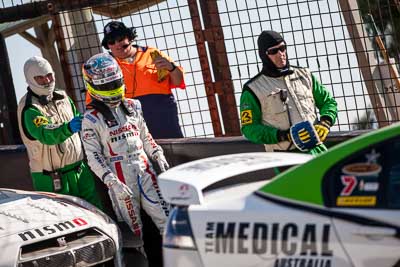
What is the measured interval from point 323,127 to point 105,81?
5.57 ft

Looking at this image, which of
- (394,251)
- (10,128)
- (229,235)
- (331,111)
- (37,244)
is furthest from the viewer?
(10,128)

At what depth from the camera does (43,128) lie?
928 cm

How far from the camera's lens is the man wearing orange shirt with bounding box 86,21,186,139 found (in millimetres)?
10000

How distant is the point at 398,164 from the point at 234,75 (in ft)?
15.6

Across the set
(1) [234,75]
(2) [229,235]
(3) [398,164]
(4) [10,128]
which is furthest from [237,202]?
(4) [10,128]

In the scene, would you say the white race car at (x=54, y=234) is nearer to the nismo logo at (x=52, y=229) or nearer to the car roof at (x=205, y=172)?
the nismo logo at (x=52, y=229)

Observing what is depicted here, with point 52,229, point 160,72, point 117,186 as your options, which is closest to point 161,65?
point 160,72

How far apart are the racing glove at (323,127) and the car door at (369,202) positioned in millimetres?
2649

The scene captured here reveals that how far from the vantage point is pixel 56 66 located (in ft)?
37.8

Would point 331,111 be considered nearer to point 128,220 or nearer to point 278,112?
point 278,112

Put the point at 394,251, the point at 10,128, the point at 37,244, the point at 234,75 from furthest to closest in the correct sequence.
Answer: the point at 10,128, the point at 234,75, the point at 37,244, the point at 394,251

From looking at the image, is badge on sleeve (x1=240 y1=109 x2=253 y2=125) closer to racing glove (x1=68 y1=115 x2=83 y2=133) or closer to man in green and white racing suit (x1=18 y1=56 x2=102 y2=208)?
racing glove (x1=68 y1=115 x2=83 y2=133)

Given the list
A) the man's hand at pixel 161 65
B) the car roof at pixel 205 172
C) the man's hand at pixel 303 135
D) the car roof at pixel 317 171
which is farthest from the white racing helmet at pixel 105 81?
the car roof at pixel 317 171

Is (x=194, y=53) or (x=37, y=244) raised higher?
(x=194, y=53)
